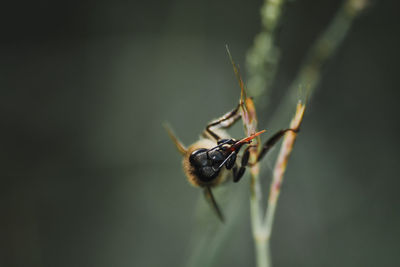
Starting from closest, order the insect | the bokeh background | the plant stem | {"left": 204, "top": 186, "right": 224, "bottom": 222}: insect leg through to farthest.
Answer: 1. the plant stem
2. the insect
3. {"left": 204, "top": 186, "right": 224, "bottom": 222}: insect leg
4. the bokeh background

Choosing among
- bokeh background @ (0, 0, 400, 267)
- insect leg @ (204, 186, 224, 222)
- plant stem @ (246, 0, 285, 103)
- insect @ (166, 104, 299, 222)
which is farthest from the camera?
bokeh background @ (0, 0, 400, 267)

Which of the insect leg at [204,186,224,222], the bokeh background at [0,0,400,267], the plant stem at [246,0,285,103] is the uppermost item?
the bokeh background at [0,0,400,267]

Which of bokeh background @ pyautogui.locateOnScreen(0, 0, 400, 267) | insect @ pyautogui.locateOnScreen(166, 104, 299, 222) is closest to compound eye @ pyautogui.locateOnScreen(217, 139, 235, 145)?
insect @ pyautogui.locateOnScreen(166, 104, 299, 222)

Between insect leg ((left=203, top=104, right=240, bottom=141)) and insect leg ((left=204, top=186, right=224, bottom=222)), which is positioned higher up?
insect leg ((left=203, top=104, right=240, bottom=141))

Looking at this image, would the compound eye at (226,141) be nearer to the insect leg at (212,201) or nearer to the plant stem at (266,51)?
the plant stem at (266,51)

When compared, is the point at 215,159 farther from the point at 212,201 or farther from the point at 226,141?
the point at 212,201

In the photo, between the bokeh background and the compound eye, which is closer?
the compound eye

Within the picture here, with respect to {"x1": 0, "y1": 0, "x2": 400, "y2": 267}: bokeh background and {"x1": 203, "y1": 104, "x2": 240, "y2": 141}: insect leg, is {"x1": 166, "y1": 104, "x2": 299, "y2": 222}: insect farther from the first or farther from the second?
{"x1": 0, "y1": 0, "x2": 400, "y2": 267}: bokeh background
